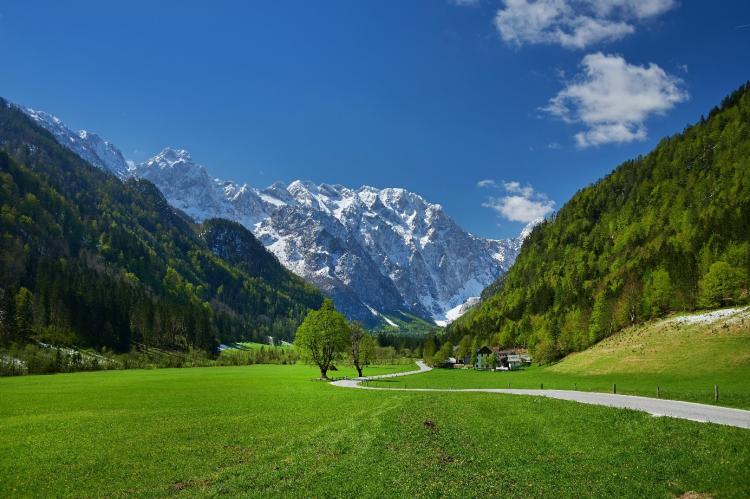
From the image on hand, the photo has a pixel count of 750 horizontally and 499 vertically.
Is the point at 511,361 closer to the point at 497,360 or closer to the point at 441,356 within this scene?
the point at 497,360

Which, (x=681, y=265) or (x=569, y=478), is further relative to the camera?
(x=681, y=265)

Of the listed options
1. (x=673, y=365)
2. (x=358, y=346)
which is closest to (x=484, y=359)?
(x=358, y=346)

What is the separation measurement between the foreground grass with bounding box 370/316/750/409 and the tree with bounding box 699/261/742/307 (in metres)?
10.2

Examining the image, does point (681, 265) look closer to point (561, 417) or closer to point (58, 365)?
point (561, 417)

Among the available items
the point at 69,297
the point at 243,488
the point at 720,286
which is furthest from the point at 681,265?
the point at 69,297

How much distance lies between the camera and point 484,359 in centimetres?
16862

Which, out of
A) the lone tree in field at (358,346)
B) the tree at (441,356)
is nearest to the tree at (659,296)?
the lone tree in field at (358,346)

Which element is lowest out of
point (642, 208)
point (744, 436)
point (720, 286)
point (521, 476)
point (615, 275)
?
point (521, 476)

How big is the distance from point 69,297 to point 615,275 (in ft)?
666

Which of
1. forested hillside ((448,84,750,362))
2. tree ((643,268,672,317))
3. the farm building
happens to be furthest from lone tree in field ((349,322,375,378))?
tree ((643,268,672,317))

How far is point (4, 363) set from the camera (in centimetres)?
11175

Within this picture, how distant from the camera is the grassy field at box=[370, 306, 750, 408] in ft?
187

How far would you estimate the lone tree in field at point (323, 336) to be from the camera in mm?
105125

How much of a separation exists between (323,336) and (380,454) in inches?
3144
